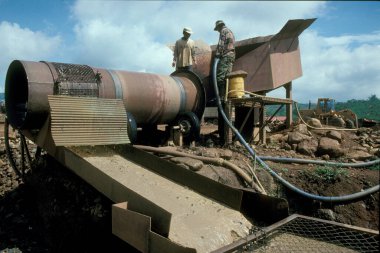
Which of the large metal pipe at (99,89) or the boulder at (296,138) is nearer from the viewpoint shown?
the large metal pipe at (99,89)

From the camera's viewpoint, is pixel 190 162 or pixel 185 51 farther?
pixel 185 51

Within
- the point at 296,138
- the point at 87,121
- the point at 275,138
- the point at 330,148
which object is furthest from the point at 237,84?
the point at 87,121

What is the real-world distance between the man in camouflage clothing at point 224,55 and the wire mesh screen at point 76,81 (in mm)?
2917

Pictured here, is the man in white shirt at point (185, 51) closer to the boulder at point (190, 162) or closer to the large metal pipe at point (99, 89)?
the large metal pipe at point (99, 89)

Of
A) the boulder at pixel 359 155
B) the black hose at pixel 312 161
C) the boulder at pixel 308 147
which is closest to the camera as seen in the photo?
the black hose at pixel 312 161

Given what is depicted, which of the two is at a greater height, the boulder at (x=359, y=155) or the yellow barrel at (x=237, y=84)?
the yellow barrel at (x=237, y=84)

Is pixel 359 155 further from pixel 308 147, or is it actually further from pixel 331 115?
pixel 331 115

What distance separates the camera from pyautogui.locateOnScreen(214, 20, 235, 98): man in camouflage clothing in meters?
7.56

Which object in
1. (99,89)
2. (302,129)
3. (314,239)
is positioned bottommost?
(314,239)

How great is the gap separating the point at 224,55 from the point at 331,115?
7680mm

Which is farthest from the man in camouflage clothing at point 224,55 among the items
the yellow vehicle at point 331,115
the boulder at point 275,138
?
the yellow vehicle at point 331,115

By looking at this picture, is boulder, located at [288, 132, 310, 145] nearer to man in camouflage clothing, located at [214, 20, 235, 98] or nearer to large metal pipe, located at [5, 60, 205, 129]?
man in camouflage clothing, located at [214, 20, 235, 98]

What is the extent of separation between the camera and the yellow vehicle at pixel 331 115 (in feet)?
41.5

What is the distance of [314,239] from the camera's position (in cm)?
391
